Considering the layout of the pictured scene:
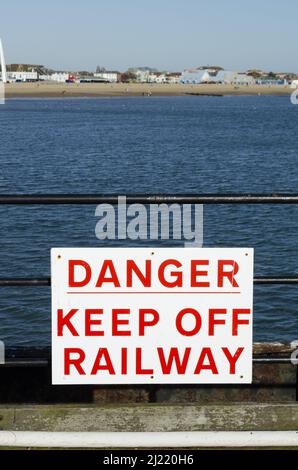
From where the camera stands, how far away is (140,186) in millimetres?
33062

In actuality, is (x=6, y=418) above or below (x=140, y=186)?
above

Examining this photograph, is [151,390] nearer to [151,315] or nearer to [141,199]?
A: [151,315]

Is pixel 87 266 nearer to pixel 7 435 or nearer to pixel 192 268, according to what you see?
pixel 192 268

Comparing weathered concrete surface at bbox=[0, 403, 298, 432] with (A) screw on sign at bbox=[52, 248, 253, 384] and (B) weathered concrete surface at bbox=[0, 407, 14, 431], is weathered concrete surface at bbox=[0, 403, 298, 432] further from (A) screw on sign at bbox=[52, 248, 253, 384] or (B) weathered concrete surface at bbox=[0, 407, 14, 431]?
(A) screw on sign at bbox=[52, 248, 253, 384]

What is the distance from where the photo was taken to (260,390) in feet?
16.3

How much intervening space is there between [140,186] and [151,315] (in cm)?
2920

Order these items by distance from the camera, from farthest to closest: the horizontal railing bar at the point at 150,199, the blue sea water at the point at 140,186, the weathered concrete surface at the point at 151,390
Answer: the blue sea water at the point at 140,186 < the weathered concrete surface at the point at 151,390 < the horizontal railing bar at the point at 150,199

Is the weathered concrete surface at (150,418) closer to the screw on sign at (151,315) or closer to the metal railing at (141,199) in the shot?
the screw on sign at (151,315)

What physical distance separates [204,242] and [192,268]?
17.3m

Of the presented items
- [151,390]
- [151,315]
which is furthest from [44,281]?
[151,390]

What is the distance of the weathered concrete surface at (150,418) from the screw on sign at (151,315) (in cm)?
18

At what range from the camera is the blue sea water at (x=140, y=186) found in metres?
15.8

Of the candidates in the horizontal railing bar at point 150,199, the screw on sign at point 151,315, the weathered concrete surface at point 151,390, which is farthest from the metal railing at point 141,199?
the weathered concrete surface at point 151,390

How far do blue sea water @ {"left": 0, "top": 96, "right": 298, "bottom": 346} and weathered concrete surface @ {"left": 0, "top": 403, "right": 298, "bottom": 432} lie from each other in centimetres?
981
